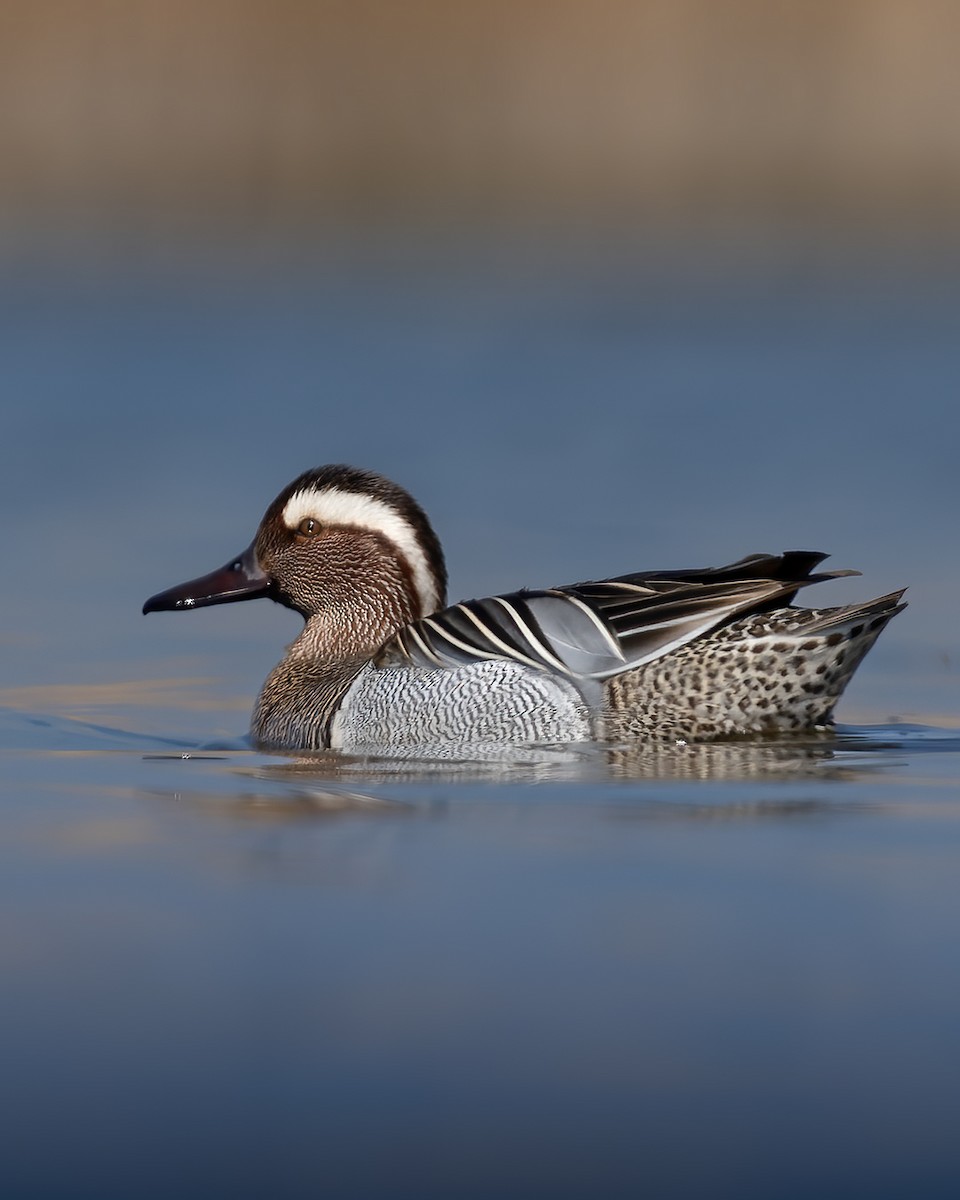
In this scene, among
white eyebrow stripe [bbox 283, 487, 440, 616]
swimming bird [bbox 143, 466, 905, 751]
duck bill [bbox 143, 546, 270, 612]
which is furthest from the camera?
white eyebrow stripe [bbox 283, 487, 440, 616]

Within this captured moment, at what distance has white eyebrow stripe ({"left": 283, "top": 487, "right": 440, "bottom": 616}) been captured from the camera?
26.4ft

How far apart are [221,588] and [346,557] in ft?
1.60

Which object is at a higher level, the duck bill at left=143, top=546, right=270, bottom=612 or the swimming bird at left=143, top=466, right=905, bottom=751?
the duck bill at left=143, top=546, right=270, bottom=612

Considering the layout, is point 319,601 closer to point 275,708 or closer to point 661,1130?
point 275,708

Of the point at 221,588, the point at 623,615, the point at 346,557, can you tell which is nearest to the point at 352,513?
the point at 346,557

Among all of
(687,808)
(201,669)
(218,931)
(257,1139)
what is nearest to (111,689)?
(201,669)

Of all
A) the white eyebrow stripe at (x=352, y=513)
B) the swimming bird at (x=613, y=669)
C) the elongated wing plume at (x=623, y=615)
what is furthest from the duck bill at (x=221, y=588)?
the elongated wing plume at (x=623, y=615)

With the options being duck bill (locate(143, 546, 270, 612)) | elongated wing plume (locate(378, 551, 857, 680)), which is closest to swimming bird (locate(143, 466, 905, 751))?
elongated wing plume (locate(378, 551, 857, 680))

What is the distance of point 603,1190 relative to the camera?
3145 mm

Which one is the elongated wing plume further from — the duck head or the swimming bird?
the duck head

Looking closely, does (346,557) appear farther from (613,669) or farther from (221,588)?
(613,669)

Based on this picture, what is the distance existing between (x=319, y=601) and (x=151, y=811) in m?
2.79

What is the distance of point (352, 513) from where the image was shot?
317 inches

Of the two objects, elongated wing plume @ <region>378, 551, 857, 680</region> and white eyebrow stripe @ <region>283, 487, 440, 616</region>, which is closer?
elongated wing plume @ <region>378, 551, 857, 680</region>
